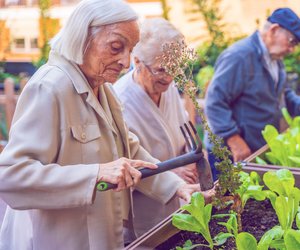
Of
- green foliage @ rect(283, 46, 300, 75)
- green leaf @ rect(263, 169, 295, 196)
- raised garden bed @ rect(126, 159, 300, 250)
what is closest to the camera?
raised garden bed @ rect(126, 159, 300, 250)

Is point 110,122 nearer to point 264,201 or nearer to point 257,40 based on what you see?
point 264,201

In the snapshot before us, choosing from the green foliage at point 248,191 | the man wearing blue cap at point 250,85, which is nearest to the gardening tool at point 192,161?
the green foliage at point 248,191

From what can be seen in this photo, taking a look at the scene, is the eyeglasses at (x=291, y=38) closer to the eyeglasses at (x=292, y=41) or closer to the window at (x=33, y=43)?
the eyeglasses at (x=292, y=41)

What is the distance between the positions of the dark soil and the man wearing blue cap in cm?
97

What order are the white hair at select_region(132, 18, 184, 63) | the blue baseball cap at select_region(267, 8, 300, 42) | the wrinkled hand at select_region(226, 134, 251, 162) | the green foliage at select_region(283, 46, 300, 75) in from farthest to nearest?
the green foliage at select_region(283, 46, 300, 75) → the wrinkled hand at select_region(226, 134, 251, 162) → the blue baseball cap at select_region(267, 8, 300, 42) → the white hair at select_region(132, 18, 184, 63)

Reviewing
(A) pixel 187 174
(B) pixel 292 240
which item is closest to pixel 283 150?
(A) pixel 187 174

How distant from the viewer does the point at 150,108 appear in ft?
6.68

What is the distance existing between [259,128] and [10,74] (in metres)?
3.91

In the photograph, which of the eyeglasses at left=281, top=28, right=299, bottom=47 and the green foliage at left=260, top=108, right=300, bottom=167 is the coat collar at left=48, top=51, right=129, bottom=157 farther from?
the eyeglasses at left=281, top=28, right=299, bottom=47

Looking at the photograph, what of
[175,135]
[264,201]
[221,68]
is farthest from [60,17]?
[264,201]

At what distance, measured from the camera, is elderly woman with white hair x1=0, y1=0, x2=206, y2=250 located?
1.31 meters

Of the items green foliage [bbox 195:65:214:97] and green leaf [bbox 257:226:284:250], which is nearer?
green leaf [bbox 257:226:284:250]

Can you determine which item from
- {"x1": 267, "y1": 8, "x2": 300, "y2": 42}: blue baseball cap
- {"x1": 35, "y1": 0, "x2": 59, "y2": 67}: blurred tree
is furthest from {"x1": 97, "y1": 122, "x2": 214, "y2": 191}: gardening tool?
{"x1": 35, "y1": 0, "x2": 59, "y2": 67}: blurred tree

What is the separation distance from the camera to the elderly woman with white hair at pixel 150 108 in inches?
76.7
